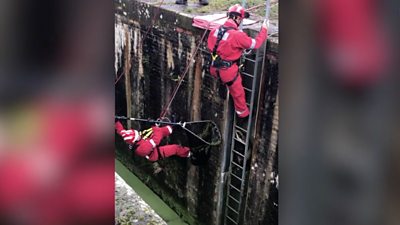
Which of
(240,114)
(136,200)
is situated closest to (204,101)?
(240,114)

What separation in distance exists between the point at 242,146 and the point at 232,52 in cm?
114

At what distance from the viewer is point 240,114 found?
6.10 metres

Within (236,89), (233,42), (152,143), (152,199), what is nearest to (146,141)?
(152,143)

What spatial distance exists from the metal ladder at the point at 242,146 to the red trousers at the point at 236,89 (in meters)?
0.06

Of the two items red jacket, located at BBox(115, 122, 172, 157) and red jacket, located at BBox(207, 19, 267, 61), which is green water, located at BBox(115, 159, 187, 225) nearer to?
red jacket, located at BBox(115, 122, 172, 157)

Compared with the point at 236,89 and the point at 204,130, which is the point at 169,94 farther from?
the point at 236,89

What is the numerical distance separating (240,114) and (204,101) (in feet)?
2.78

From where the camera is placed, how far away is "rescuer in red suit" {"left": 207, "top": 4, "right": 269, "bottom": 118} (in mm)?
5797

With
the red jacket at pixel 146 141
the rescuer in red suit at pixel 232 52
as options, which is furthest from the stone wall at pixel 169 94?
the red jacket at pixel 146 141

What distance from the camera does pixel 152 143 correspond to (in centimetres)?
664

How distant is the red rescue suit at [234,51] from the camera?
575cm

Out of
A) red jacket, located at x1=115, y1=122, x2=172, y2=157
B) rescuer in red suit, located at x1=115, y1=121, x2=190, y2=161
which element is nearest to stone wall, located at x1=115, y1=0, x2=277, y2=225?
rescuer in red suit, located at x1=115, y1=121, x2=190, y2=161

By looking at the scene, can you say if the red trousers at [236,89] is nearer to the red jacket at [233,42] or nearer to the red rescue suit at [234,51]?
the red rescue suit at [234,51]
